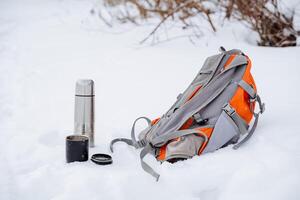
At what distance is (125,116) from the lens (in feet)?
8.38

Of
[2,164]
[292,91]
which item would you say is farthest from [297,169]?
[2,164]

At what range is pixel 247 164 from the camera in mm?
1676

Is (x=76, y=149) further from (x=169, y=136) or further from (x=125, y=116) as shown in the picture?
(x=125, y=116)

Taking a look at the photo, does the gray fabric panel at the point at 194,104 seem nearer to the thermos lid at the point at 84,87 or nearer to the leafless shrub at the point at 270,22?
the thermos lid at the point at 84,87

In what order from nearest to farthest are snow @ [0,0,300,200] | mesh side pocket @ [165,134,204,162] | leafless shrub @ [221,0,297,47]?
snow @ [0,0,300,200] < mesh side pocket @ [165,134,204,162] < leafless shrub @ [221,0,297,47]

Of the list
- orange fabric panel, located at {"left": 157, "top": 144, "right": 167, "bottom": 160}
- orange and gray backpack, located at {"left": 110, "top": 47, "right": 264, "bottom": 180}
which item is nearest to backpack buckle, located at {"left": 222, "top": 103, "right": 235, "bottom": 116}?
orange and gray backpack, located at {"left": 110, "top": 47, "right": 264, "bottom": 180}

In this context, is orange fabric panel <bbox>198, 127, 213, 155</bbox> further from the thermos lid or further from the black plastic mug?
the thermos lid

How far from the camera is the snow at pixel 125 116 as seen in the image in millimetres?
1601

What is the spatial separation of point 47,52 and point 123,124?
257cm

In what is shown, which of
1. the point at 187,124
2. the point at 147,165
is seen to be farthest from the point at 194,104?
the point at 147,165

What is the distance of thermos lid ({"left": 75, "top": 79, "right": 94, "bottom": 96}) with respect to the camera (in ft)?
6.89

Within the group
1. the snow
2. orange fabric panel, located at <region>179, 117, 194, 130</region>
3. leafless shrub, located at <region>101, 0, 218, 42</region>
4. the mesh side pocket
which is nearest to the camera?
the snow

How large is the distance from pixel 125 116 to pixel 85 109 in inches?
18.7

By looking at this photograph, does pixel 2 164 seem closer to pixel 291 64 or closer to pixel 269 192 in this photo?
pixel 269 192
